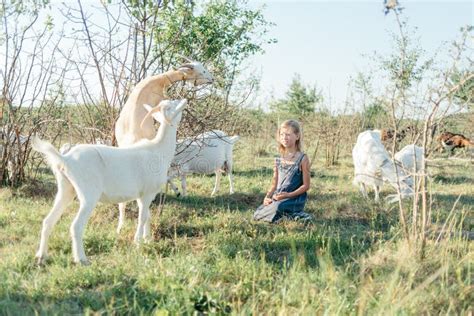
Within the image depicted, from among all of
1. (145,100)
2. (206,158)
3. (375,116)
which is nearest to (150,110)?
(145,100)

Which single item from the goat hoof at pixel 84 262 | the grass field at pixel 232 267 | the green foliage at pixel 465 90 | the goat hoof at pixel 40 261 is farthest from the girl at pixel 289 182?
the goat hoof at pixel 40 261

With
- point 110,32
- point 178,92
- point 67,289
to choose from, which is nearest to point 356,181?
point 178,92

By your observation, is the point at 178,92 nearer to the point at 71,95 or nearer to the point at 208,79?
the point at 208,79

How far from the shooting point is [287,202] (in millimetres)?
6023

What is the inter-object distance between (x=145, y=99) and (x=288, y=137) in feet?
5.65

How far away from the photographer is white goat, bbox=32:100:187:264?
417 cm

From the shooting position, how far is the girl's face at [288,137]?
6.10m

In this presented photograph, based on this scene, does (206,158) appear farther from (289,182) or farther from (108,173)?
(108,173)

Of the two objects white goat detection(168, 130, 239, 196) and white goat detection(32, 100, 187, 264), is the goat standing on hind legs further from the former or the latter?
white goat detection(168, 130, 239, 196)

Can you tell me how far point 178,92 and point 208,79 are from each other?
65cm

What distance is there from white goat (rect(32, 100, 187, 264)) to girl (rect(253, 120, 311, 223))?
1541 mm

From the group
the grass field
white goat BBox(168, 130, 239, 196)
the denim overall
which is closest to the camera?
the grass field

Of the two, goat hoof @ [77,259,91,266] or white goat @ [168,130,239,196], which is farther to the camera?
white goat @ [168,130,239,196]

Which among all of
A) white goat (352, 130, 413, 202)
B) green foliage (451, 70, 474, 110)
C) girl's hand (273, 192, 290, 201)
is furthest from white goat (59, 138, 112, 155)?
white goat (352, 130, 413, 202)
